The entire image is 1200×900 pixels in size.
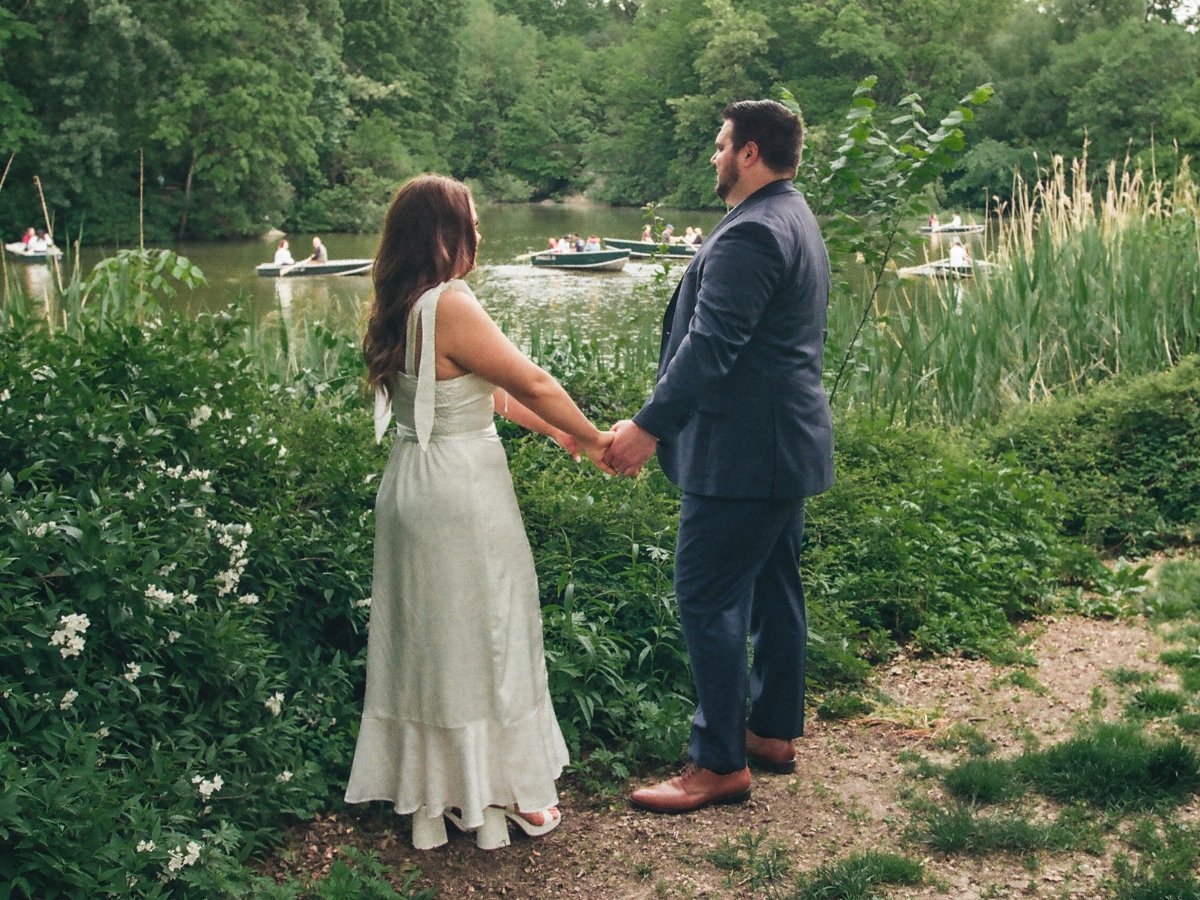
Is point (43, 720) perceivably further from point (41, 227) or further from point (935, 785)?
point (41, 227)

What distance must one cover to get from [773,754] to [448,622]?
4.15 feet

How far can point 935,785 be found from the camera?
3.63m

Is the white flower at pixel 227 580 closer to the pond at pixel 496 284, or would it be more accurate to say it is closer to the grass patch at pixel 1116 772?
the grass patch at pixel 1116 772

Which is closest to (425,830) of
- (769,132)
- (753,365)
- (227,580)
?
(227,580)

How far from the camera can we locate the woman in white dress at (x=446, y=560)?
2967 mm

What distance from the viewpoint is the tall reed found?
7.82m

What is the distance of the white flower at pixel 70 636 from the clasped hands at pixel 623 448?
1.35m

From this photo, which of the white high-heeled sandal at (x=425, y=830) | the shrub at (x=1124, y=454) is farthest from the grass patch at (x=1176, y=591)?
the white high-heeled sandal at (x=425, y=830)

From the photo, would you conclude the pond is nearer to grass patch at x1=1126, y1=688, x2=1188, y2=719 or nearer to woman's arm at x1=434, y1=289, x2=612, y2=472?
grass patch at x1=1126, y1=688, x2=1188, y2=719

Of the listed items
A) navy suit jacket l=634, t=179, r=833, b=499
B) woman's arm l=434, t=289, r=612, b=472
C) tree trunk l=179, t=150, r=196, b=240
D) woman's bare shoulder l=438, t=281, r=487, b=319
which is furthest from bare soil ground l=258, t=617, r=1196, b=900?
tree trunk l=179, t=150, r=196, b=240

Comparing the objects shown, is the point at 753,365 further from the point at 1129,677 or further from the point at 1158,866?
the point at 1129,677

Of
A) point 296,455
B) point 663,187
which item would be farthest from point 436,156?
point 296,455

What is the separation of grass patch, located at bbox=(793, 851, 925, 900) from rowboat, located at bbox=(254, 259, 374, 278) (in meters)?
28.9

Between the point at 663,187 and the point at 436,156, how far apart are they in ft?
38.2
